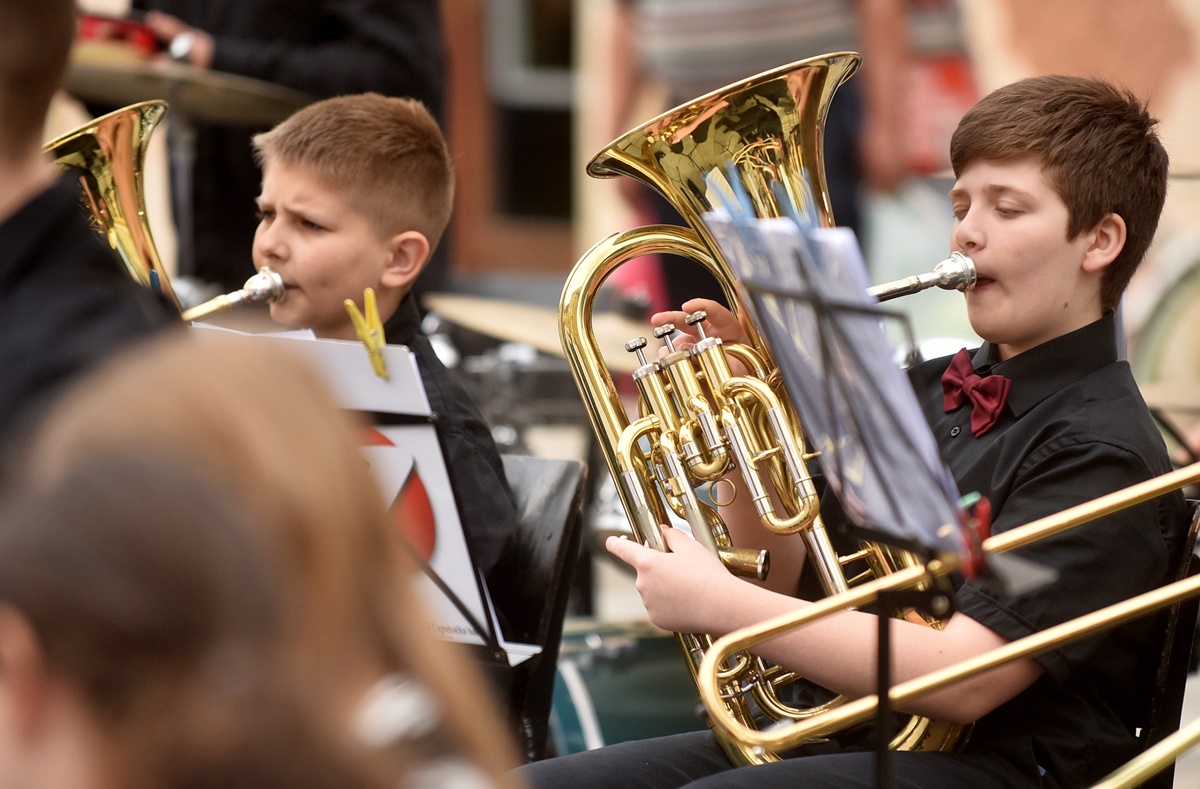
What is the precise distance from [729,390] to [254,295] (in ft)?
2.99

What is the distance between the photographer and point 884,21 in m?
5.21

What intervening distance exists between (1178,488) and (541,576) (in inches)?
35.2

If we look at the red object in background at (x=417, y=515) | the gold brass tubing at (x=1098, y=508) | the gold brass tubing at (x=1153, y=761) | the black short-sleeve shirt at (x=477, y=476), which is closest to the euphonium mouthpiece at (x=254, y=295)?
the black short-sleeve shirt at (x=477, y=476)

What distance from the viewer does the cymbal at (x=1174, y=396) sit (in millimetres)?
2707

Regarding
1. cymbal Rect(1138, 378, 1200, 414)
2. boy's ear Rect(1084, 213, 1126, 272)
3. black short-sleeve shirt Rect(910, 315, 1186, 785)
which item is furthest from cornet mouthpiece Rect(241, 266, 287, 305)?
cymbal Rect(1138, 378, 1200, 414)

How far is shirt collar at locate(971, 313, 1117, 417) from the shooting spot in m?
1.69

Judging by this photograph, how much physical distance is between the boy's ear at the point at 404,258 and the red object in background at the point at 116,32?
1083 millimetres

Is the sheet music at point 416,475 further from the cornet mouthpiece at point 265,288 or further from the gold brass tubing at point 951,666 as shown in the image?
the cornet mouthpiece at point 265,288

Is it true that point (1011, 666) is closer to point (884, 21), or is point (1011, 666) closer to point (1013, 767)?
point (1013, 767)

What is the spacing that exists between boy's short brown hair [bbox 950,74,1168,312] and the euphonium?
16 centimetres

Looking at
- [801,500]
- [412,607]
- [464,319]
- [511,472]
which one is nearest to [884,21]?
[464,319]

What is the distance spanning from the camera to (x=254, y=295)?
2.22 meters

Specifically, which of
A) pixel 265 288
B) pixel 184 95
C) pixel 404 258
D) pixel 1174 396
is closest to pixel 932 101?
pixel 1174 396

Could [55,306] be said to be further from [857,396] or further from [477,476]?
[477,476]
